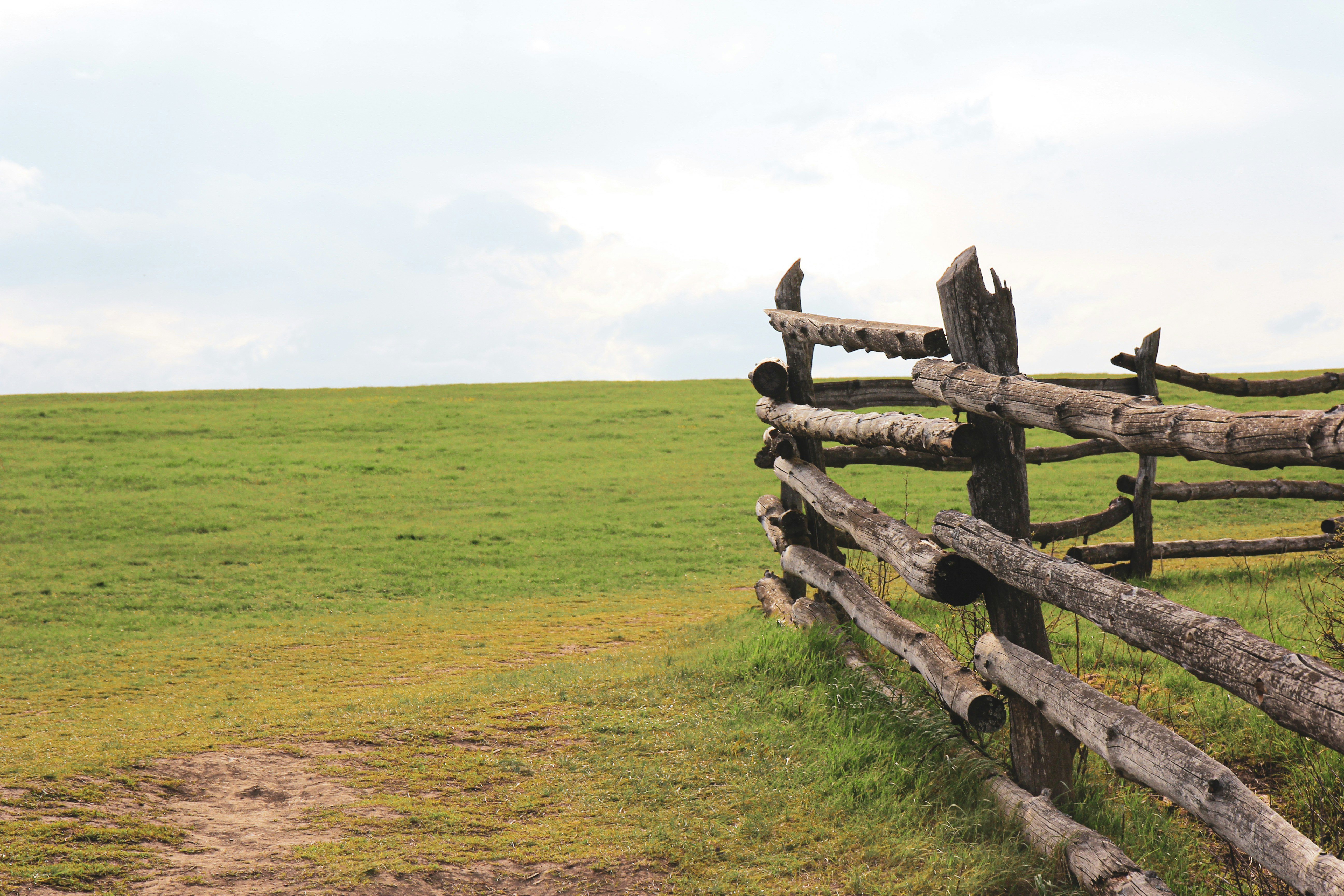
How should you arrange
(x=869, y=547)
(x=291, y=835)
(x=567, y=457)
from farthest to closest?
(x=567, y=457), (x=869, y=547), (x=291, y=835)

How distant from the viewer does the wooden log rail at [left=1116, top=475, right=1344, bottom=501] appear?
961 cm

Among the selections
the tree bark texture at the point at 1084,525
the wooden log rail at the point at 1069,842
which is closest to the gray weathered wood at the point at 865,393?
the tree bark texture at the point at 1084,525

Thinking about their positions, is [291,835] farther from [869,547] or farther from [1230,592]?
[1230,592]

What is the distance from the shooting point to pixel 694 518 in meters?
16.8

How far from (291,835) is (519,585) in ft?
28.0

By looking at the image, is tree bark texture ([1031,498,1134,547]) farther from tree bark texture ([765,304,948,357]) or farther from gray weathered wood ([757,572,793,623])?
tree bark texture ([765,304,948,357])

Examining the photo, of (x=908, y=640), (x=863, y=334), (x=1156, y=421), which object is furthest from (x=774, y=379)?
(x=1156, y=421)

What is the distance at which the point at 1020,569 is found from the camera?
12.6 ft

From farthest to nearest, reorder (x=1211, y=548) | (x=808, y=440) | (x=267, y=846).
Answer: (x=1211, y=548) → (x=808, y=440) → (x=267, y=846)

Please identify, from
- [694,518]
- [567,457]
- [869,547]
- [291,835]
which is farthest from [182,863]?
[567,457]

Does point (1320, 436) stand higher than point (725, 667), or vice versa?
→ point (1320, 436)

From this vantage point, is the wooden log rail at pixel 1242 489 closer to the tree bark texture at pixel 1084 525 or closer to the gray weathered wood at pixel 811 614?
the tree bark texture at pixel 1084 525

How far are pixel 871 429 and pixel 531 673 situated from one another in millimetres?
3450

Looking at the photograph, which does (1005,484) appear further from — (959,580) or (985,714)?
(985,714)
